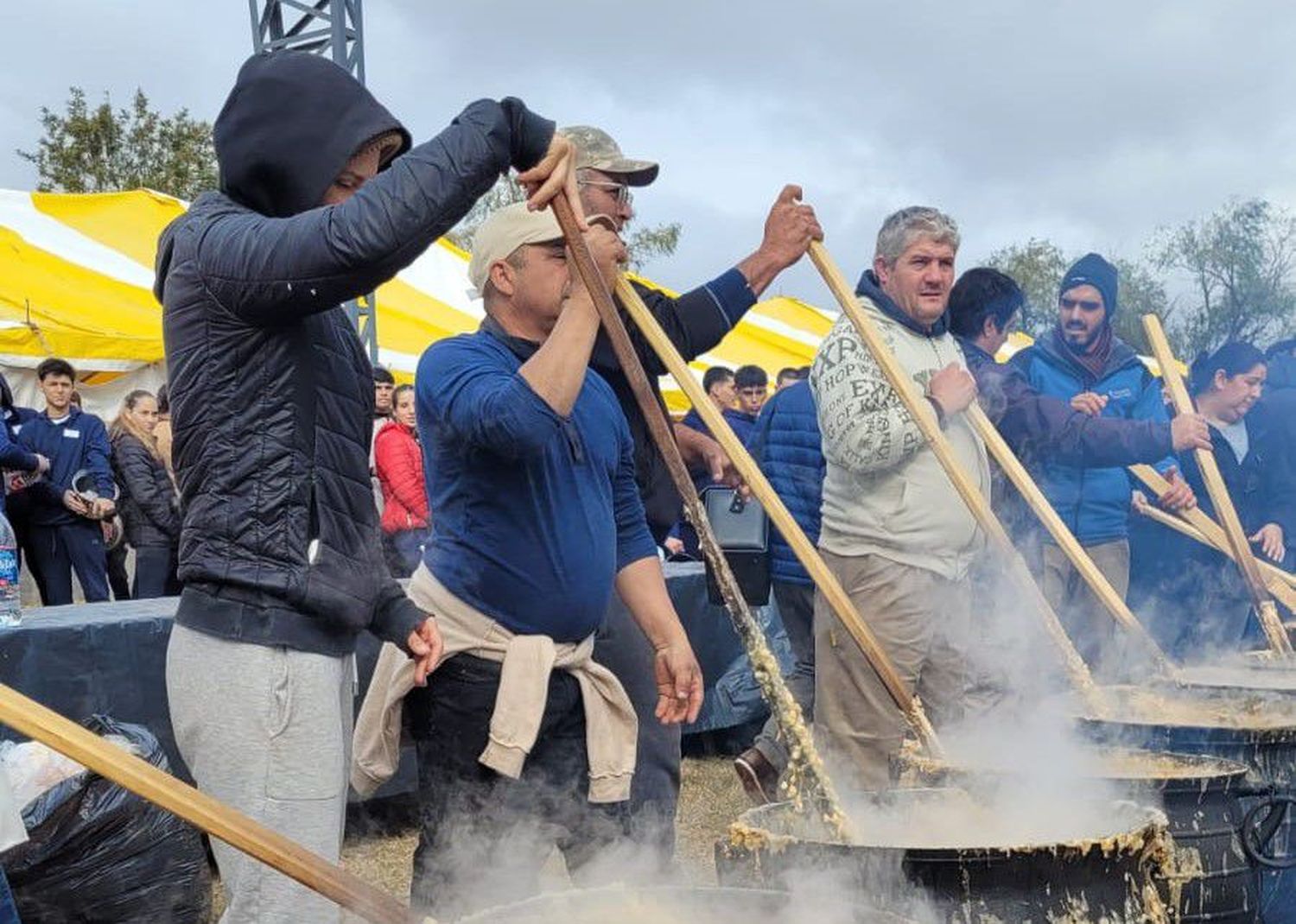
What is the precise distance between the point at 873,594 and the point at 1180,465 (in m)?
3.63

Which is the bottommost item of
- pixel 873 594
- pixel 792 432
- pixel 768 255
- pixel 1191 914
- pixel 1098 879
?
pixel 1191 914

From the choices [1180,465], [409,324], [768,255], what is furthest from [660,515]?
[409,324]

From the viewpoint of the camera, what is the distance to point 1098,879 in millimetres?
2004

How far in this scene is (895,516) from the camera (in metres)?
3.63

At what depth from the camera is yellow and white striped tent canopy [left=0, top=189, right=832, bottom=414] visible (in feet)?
31.1

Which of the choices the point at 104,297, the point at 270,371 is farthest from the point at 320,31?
the point at 270,371

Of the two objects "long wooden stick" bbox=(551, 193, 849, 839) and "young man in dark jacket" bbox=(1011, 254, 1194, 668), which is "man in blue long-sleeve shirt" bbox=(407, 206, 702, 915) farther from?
"young man in dark jacket" bbox=(1011, 254, 1194, 668)

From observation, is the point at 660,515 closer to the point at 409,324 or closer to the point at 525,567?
the point at 525,567

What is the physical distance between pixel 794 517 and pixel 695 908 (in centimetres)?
283

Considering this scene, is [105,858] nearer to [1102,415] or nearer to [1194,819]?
[1194,819]

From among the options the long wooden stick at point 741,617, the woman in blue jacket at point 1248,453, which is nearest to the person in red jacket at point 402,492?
the woman in blue jacket at point 1248,453

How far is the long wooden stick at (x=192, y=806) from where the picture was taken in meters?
1.43

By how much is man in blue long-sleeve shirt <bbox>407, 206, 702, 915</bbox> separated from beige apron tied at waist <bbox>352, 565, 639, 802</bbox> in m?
0.01

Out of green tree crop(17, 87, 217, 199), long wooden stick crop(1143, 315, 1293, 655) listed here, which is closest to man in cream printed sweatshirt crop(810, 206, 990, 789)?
long wooden stick crop(1143, 315, 1293, 655)
